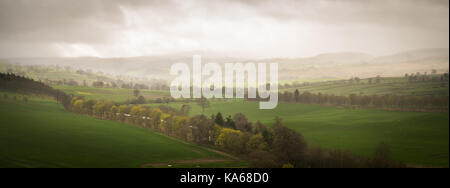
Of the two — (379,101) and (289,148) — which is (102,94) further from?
(379,101)

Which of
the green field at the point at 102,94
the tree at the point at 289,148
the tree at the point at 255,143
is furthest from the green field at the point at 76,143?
the green field at the point at 102,94

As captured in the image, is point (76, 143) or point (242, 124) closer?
point (76, 143)

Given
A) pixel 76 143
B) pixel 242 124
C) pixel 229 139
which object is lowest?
pixel 229 139

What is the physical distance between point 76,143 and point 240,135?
24.1 meters

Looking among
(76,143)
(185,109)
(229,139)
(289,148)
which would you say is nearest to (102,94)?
(185,109)

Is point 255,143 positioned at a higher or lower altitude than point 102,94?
lower

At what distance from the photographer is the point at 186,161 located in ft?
136

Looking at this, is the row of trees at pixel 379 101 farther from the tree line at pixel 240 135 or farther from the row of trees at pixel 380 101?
the tree line at pixel 240 135

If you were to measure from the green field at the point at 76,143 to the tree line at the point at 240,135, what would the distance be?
3.42 meters

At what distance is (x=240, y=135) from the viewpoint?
48.4m
